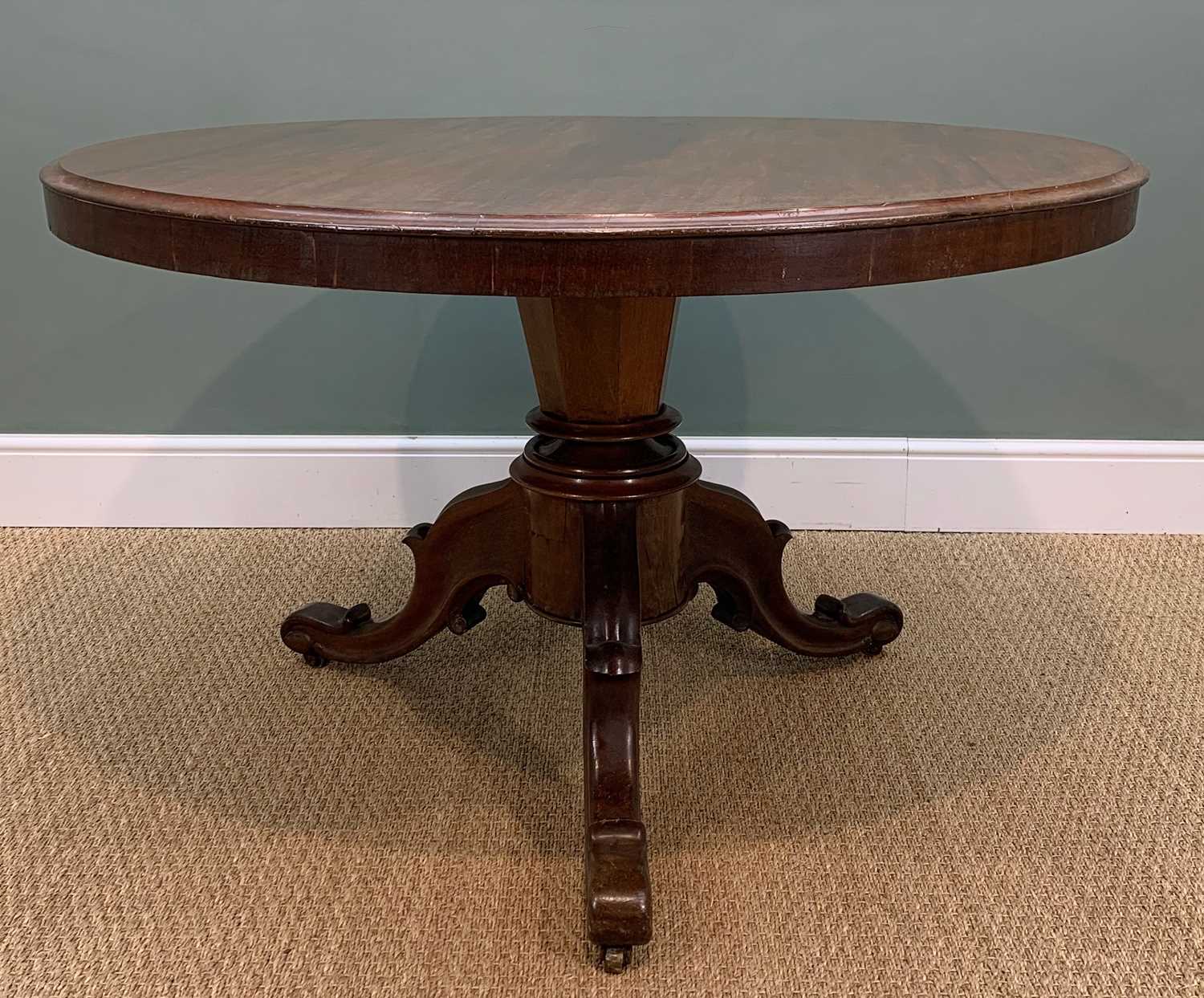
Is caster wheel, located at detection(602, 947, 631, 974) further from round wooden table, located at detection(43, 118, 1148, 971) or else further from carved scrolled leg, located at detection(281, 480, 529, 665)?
carved scrolled leg, located at detection(281, 480, 529, 665)

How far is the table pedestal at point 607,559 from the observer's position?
93 cm

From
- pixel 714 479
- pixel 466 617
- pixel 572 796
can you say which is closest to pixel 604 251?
pixel 572 796

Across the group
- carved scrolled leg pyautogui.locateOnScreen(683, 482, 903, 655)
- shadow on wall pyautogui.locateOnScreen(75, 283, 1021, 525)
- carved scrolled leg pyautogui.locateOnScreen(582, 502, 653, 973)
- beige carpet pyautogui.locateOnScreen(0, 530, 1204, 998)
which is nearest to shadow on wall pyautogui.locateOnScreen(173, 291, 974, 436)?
shadow on wall pyautogui.locateOnScreen(75, 283, 1021, 525)

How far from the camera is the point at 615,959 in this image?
2.80ft

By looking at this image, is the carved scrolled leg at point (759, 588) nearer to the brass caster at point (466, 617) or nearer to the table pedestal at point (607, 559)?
the table pedestal at point (607, 559)

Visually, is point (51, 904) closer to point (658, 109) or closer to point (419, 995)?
point (419, 995)

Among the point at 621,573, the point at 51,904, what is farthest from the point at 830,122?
the point at 51,904

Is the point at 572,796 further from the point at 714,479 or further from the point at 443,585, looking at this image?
the point at 714,479

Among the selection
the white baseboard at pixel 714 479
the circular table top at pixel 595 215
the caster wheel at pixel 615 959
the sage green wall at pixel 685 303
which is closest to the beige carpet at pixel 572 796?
the caster wheel at pixel 615 959

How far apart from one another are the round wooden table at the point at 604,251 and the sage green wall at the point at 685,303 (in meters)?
0.32

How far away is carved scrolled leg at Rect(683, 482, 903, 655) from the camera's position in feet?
3.80

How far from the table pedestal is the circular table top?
0.19 m

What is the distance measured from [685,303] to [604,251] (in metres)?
0.92

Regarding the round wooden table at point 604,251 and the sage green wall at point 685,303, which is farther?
the sage green wall at point 685,303
